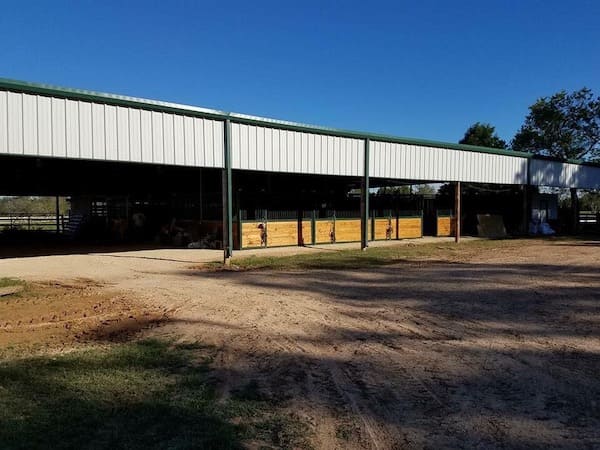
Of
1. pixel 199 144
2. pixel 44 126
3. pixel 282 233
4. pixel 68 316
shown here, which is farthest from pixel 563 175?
pixel 68 316

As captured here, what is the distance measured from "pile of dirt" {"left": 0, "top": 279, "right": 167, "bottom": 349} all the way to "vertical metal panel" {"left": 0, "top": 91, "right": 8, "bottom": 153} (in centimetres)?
378

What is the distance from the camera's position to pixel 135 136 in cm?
1410

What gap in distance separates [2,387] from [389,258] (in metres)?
13.6

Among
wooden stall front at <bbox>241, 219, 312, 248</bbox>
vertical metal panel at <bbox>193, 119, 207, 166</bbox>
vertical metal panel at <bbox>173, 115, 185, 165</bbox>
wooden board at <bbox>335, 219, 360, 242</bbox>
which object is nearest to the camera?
vertical metal panel at <bbox>173, 115, 185, 165</bbox>

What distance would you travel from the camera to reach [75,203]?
110 ft

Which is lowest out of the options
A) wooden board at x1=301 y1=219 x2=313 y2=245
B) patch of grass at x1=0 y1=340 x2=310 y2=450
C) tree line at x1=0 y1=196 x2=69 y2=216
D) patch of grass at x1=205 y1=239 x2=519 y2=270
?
patch of grass at x1=205 y1=239 x2=519 y2=270

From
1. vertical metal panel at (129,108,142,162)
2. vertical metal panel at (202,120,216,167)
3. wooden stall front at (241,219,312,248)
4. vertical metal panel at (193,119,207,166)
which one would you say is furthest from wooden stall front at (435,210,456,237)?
vertical metal panel at (129,108,142,162)

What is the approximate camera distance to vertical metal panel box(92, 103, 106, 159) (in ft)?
43.5

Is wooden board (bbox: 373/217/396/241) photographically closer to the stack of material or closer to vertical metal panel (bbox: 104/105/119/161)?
the stack of material

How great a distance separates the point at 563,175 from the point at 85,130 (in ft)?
91.0

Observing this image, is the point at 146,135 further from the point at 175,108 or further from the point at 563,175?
the point at 563,175

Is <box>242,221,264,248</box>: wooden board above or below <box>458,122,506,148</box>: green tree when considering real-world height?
below

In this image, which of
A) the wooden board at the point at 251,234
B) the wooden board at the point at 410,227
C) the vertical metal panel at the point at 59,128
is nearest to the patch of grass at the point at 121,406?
the vertical metal panel at the point at 59,128

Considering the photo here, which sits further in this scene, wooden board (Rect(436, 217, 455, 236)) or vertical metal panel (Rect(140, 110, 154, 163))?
wooden board (Rect(436, 217, 455, 236))
